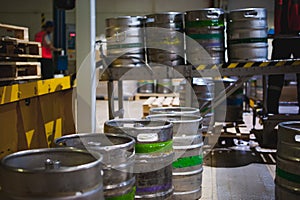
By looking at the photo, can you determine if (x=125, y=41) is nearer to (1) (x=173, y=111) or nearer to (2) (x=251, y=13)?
(1) (x=173, y=111)

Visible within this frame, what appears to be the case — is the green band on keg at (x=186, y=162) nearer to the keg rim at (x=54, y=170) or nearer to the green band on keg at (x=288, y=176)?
the green band on keg at (x=288, y=176)

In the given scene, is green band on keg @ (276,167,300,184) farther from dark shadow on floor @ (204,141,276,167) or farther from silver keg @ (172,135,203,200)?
dark shadow on floor @ (204,141,276,167)

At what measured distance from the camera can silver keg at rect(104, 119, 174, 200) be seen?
258 cm

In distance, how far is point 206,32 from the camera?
14.6 feet

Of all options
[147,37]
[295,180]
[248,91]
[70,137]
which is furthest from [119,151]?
[248,91]

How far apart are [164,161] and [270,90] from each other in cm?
363

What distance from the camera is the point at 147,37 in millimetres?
4469

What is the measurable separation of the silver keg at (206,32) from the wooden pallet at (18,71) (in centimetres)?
178

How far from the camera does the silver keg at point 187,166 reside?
10.8ft

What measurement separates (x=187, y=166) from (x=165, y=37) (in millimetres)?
1644

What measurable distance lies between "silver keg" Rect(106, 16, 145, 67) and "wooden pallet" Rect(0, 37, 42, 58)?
101 centimetres

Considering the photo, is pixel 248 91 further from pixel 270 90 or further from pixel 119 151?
pixel 119 151

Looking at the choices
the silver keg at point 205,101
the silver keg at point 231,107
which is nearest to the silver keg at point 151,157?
the silver keg at point 205,101

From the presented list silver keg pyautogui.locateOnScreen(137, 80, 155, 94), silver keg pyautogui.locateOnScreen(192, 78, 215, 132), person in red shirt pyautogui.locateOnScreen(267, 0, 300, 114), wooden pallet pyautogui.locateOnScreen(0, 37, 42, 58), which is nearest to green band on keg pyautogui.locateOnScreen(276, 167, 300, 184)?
wooden pallet pyautogui.locateOnScreen(0, 37, 42, 58)
